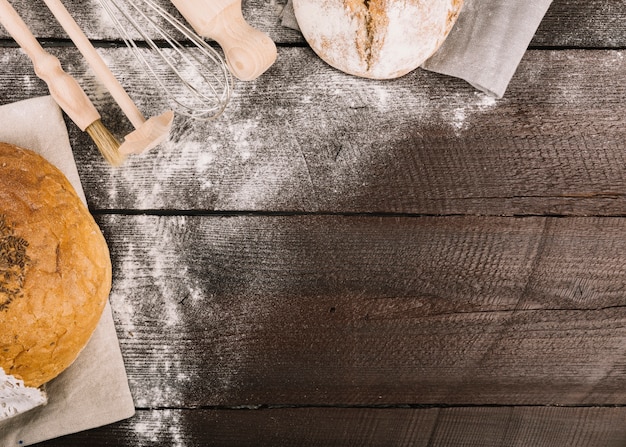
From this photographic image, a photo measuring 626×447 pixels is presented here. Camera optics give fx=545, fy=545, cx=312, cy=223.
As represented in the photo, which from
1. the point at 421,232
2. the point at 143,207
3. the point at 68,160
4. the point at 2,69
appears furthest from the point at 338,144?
the point at 2,69

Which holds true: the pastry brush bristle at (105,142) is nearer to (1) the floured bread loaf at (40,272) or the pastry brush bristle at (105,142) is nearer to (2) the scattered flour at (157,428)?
(1) the floured bread loaf at (40,272)

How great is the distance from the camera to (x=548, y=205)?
2.85ft

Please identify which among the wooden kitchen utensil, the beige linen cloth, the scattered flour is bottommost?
the scattered flour

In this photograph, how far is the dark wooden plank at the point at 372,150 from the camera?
2.85ft

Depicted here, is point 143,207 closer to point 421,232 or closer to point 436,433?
point 421,232

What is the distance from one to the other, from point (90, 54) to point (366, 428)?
699 mm

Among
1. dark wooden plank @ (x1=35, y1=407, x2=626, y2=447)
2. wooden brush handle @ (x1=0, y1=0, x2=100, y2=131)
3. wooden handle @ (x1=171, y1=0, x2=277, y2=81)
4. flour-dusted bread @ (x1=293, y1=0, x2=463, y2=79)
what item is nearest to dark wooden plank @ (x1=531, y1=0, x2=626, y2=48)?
flour-dusted bread @ (x1=293, y1=0, x2=463, y2=79)

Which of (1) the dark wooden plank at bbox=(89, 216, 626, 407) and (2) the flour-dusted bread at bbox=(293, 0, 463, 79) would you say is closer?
(2) the flour-dusted bread at bbox=(293, 0, 463, 79)

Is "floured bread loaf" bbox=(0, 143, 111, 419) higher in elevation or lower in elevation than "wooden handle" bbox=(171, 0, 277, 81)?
lower

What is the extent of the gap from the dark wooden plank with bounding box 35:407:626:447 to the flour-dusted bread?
0.54 meters

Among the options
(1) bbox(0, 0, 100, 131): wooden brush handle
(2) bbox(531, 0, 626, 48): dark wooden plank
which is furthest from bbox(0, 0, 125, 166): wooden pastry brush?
(2) bbox(531, 0, 626, 48): dark wooden plank

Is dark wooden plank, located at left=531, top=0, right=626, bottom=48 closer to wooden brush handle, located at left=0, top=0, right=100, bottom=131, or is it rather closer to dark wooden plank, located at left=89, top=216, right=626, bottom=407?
dark wooden plank, located at left=89, top=216, right=626, bottom=407

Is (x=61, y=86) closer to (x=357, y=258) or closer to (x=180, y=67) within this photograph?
(x=180, y=67)

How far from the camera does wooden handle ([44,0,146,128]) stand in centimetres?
75
